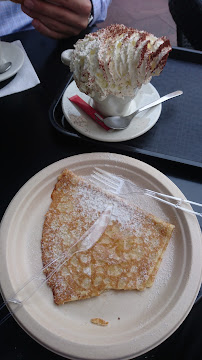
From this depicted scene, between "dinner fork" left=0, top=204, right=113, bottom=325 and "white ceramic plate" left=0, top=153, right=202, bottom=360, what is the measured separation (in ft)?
0.04

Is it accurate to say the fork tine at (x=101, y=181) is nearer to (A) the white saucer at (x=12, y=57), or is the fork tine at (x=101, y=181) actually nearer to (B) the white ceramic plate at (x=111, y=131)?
(B) the white ceramic plate at (x=111, y=131)

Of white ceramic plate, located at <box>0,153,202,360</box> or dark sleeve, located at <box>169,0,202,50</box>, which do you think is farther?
dark sleeve, located at <box>169,0,202,50</box>

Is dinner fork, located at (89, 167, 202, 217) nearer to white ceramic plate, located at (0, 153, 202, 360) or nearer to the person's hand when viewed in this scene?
white ceramic plate, located at (0, 153, 202, 360)

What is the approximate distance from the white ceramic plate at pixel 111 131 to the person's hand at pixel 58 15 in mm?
337

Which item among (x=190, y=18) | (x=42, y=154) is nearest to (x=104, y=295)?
(x=42, y=154)

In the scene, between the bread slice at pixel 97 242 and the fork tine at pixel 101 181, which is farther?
the fork tine at pixel 101 181

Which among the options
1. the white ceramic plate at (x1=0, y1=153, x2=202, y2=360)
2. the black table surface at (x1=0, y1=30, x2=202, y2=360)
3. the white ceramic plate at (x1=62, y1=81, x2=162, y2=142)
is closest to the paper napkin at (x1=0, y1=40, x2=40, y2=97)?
the black table surface at (x1=0, y1=30, x2=202, y2=360)

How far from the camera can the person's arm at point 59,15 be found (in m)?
1.24

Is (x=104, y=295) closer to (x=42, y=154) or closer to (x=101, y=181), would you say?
(x=101, y=181)

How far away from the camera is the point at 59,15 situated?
1.26 meters

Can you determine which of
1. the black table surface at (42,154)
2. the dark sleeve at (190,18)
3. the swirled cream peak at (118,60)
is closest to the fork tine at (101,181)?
the black table surface at (42,154)

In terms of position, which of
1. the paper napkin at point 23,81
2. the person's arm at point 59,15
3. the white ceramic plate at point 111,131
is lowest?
the white ceramic plate at point 111,131

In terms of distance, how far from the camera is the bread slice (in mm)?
749

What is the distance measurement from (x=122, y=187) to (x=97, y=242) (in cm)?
19
